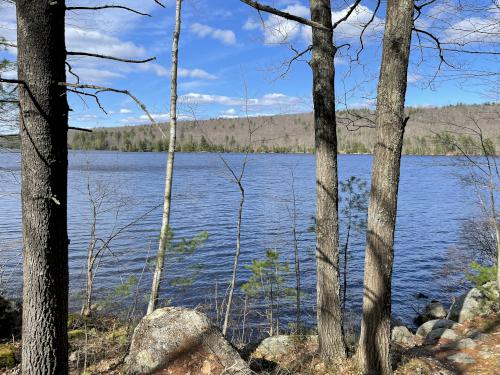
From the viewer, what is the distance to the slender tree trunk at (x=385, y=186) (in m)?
5.12

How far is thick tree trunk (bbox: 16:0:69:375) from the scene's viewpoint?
277cm

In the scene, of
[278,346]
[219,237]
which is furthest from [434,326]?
[219,237]

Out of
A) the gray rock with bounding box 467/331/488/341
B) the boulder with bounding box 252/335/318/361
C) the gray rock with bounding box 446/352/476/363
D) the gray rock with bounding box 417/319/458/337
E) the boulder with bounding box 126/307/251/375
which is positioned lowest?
the gray rock with bounding box 417/319/458/337

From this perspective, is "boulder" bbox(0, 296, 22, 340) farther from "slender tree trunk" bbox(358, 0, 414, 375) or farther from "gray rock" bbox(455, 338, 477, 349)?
"gray rock" bbox(455, 338, 477, 349)

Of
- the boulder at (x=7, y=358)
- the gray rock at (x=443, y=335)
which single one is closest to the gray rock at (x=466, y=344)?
the gray rock at (x=443, y=335)

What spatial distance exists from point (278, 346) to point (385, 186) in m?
3.57

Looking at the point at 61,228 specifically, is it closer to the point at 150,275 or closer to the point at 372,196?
the point at 372,196

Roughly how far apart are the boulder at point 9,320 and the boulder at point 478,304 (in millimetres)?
10166

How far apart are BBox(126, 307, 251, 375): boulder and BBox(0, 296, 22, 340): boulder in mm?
3885

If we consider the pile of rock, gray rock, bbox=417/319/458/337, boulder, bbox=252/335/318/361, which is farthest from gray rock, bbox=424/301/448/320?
boulder, bbox=252/335/318/361

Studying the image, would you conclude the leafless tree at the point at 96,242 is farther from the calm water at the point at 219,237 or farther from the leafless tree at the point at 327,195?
the leafless tree at the point at 327,195

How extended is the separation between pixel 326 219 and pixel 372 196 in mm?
915

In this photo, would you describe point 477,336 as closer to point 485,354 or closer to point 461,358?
point 485,354

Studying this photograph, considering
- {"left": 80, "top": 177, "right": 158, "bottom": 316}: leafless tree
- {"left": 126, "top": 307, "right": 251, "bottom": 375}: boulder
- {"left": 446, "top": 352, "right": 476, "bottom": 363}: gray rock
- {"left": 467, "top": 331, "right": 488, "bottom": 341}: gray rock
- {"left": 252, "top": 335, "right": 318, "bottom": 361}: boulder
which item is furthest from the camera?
{"left": 80, "top": 177, "right": 158, "bottom": 316}: leafless tree
